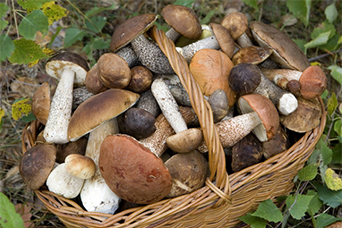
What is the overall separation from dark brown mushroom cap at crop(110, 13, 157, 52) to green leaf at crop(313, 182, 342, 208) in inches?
65.5

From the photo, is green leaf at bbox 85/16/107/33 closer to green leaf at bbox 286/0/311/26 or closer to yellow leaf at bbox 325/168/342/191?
green leaf at bbox 286/0/311/26

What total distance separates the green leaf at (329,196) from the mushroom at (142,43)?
1.38 m

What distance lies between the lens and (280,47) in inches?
82.6

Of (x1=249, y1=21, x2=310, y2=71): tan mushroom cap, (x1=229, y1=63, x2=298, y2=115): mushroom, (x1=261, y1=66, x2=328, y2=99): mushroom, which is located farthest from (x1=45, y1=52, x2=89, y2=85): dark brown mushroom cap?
(x1=261, y1=66, x2=328, y2=99): mushroom

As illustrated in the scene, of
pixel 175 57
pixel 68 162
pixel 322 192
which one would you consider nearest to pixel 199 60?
pixel 175 57

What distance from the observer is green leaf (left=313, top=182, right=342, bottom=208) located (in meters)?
2.18

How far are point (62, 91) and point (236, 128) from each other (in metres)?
1.13

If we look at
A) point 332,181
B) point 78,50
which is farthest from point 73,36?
point 332,181

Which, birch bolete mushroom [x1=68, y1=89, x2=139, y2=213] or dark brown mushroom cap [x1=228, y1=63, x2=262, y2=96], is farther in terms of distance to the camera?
dark brown mushroom cap [x1=228, y1=63, x2=262, y2=96]

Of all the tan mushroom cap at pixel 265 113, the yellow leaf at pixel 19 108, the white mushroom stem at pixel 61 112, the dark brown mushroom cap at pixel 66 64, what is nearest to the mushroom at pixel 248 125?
the tan mushroom cap at pixel 265 113

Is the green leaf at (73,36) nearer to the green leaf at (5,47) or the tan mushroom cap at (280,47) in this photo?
the green leaf at (5,47)

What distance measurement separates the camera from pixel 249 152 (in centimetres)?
190

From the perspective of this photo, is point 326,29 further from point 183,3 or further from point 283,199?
point 283,199

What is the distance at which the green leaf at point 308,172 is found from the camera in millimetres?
2066
